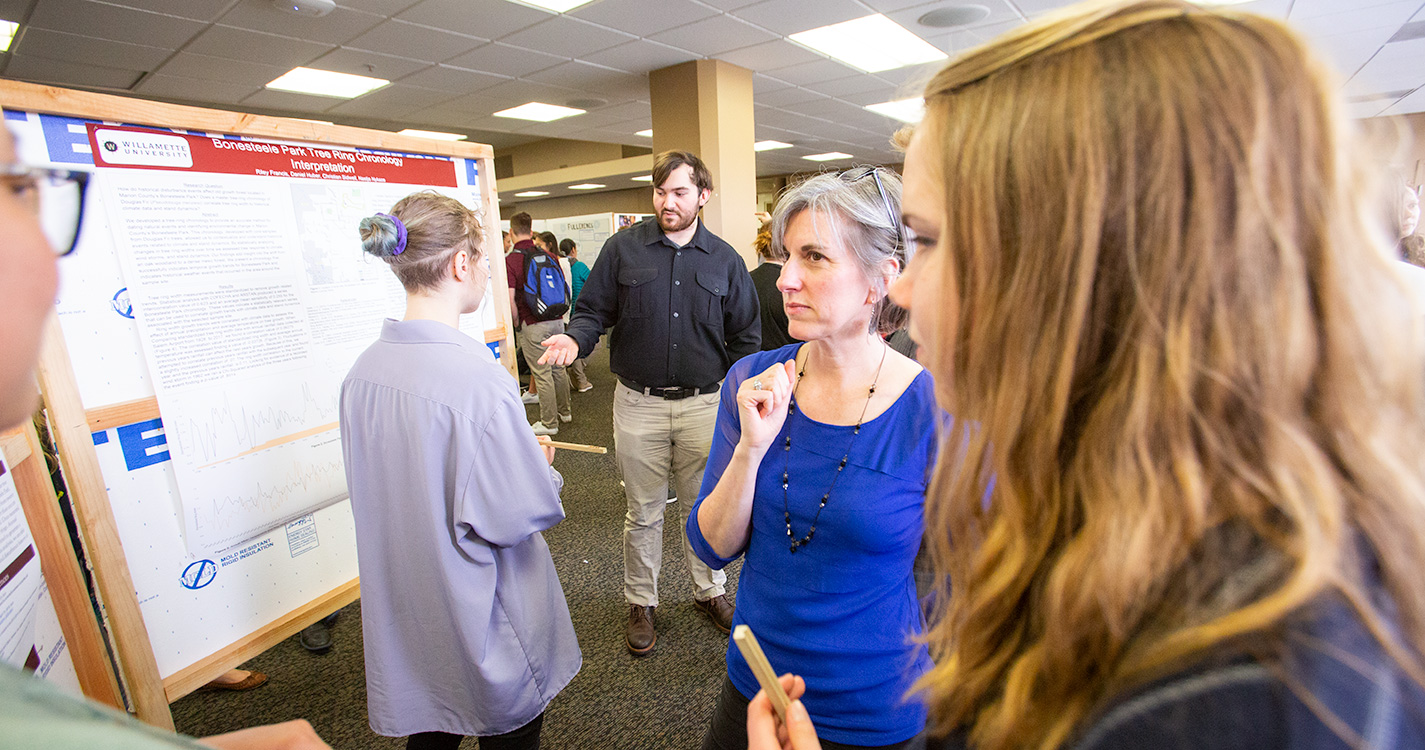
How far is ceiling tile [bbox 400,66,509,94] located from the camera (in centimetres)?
504

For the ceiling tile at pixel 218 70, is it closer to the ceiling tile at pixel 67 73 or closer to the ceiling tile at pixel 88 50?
the ceiling tile at pixel 88 50

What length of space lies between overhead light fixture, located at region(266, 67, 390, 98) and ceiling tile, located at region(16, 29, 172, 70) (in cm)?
83

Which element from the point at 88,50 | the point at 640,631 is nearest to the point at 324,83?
the point at 88,50

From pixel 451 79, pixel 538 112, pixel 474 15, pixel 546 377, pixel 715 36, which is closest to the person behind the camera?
pixel 474 15

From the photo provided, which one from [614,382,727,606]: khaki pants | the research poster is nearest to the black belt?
[614,382,727,606]: khaki pants

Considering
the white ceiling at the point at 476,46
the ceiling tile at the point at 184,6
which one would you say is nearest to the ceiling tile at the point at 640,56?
the white ceiling at the point at 476,46

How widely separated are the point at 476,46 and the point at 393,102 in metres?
2.05

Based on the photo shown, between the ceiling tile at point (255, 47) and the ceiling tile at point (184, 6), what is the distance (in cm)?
26

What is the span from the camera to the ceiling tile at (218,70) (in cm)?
448

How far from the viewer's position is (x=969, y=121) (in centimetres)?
49

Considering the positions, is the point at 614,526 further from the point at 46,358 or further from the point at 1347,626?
the point at 1347,626

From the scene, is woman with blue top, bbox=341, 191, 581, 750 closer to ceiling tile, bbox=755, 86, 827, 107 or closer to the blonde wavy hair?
the blonde wavy hair

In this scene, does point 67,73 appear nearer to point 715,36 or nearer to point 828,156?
point 715,36

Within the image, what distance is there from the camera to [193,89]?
5.18 m
